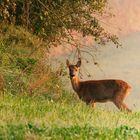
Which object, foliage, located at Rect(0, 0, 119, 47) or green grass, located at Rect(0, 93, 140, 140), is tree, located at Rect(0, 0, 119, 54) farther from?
green grass, located at Rect(0, 93, 140, 140)

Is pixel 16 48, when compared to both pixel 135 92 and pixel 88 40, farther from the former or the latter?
pixel 88 40

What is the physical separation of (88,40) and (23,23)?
5509 millimetres

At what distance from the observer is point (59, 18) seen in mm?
20734

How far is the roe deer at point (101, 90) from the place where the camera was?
59.1ft

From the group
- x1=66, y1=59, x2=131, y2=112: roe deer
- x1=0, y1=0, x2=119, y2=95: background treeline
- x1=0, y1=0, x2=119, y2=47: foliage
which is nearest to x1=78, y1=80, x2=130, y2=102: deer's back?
x1=66, y1=59, x2=131, y2=112: roe deer

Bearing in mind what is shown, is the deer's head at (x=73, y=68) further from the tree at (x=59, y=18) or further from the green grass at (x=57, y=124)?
the green grass at (x=57, y=124)

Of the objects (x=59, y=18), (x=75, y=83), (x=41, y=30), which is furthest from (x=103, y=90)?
(x=41, y=30)

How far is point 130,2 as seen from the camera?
33625 mm

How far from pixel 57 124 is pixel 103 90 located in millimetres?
8689

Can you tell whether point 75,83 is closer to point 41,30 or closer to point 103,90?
point 103,90

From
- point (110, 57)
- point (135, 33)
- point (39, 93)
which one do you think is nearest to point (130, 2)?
point (135, 33)

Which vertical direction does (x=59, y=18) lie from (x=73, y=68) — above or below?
above

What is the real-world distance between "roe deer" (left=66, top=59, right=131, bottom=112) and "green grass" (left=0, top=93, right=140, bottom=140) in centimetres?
610

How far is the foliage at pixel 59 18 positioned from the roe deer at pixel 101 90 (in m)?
2.78
